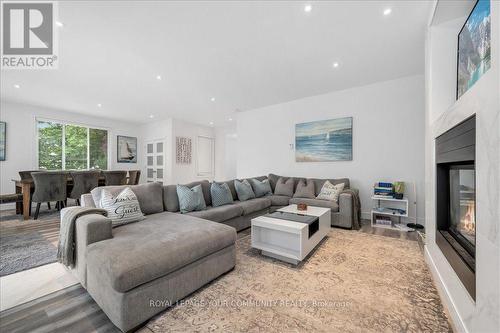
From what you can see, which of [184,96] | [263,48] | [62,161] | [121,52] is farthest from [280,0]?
[62,161]

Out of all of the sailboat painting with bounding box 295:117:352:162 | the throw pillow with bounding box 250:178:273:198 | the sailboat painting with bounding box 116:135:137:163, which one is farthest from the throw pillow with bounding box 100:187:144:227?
the sailboat painting with bounding box 116:135:137:163

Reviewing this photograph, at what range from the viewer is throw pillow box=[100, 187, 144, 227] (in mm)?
2062

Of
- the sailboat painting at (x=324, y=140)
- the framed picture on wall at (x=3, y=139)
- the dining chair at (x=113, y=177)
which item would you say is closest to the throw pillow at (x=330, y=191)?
the sailboat painting at (x=324, y=140)

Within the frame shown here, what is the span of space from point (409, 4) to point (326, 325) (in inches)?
118

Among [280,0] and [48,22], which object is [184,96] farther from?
[280,0]

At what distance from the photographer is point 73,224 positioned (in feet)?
5.76

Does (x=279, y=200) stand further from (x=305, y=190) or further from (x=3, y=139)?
(x=3, y=139)

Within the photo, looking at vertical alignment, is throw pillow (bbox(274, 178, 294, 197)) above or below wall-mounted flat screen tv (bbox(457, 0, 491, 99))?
below

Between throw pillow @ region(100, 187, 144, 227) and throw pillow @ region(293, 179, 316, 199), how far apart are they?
2977 mm

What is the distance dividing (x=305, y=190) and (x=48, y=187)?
5.10 m

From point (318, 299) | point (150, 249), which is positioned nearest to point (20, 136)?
point (150, 249)

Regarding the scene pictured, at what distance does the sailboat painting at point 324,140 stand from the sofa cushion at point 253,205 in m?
1.61

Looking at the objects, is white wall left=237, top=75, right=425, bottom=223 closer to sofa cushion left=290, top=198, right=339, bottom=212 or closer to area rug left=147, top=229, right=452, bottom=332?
sofa cushion left=290, top=198, right=339, bottom=212

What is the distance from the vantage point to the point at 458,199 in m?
1.64
